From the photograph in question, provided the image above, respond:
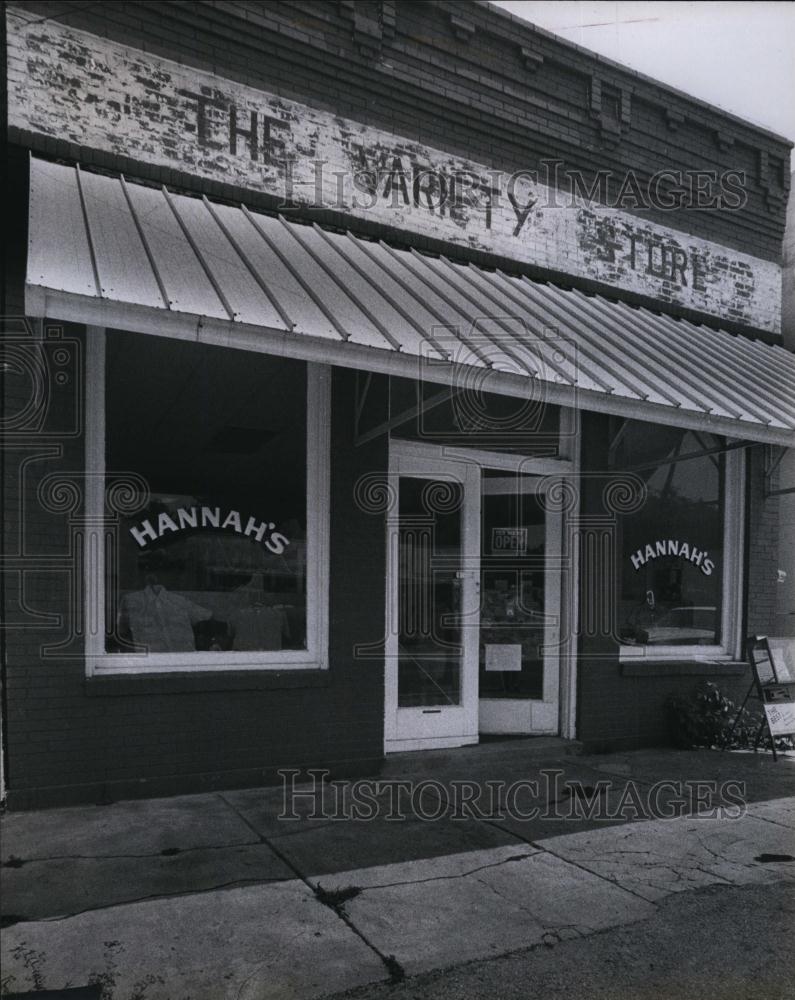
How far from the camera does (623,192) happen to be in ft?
24.1

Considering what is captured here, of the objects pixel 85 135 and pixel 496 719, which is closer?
pixel 85 135

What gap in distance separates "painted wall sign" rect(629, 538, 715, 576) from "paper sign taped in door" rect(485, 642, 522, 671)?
54.9 inches

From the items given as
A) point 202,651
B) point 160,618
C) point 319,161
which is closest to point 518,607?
point 202,651

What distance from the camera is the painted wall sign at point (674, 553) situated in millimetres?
7359

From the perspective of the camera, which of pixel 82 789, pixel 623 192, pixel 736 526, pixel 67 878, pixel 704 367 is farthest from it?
pixel 736 526

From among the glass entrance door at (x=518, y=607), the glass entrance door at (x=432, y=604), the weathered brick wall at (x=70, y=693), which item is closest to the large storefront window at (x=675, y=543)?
the glass entrance door at (x=518, y=607)

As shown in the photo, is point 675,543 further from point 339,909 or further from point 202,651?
point 339,909

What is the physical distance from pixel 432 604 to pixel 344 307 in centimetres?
292

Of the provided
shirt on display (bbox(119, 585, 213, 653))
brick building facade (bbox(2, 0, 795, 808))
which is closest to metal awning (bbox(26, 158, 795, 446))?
brick building facade (bbox(2, 0, 795, 808))

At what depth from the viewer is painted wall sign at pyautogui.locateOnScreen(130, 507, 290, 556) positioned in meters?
5.35

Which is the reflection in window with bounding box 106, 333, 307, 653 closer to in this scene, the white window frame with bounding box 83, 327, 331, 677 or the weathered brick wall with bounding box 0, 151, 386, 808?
the white window frame with bounding box 83, 327, 331, 677

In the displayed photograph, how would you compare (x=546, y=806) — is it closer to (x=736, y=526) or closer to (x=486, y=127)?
(x=736, y=526)

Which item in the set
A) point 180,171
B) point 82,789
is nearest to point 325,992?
point 82,789

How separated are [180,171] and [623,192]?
4.15 m
